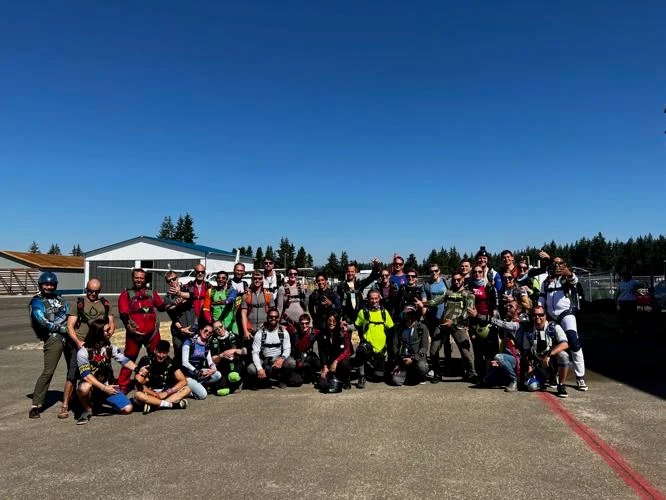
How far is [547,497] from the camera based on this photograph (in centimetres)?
357

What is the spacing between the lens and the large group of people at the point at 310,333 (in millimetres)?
6246

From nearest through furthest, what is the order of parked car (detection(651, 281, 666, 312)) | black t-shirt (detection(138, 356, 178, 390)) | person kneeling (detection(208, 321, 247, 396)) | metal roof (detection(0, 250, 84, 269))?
black t-shirt (detection(138, 356, 178, 390)) < person kneeling (detection(208, 321, 247, 396)) < parked car (detection(651, 281, 666, 312)) < metal roof (detection(0, 250, 84, 269))

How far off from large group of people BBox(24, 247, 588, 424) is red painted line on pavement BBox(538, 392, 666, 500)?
0.99 metres

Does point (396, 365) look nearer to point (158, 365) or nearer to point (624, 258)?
point (158, 365)

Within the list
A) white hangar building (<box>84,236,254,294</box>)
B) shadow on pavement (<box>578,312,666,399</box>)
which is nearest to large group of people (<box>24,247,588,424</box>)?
shadow on pavement (<box>578,312,666,399</box>)

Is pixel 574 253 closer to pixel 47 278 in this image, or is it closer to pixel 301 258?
pixel 301 258

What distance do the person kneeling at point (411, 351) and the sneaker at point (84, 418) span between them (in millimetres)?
4520

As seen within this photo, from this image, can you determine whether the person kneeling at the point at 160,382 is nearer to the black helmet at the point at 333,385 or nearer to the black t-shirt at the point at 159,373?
the black t-shirt at the point at 159,373

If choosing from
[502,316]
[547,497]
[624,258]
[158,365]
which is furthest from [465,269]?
[624,258]

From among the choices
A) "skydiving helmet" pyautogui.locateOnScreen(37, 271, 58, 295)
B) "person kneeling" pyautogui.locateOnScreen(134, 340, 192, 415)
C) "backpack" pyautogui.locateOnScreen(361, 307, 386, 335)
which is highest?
"skydiving helmet" pyautogui.locateOnScreen(37, 271, 58, 295)

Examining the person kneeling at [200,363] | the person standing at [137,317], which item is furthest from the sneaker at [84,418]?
the person kneeling at [200,363]

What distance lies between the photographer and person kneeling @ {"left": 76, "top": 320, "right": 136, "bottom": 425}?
596 centimetres

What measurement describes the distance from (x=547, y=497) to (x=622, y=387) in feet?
14.6

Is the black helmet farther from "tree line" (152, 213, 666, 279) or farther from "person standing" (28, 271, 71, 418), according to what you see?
"tree line" (152, 213, 666, 279)
